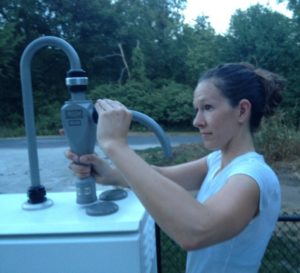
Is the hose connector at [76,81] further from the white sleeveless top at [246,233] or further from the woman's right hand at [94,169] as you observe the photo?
the white sleeveless top at [246,233]

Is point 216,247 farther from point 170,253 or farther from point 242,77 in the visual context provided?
point 170,253

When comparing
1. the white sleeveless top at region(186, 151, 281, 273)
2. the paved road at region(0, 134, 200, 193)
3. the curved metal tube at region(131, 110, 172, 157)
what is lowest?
the paved road at region(0, 134, 200, 193)

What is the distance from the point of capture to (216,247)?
1.16 meters

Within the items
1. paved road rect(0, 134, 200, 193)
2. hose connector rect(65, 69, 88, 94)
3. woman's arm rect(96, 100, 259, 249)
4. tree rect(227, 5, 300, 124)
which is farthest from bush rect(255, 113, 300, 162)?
tree rect(227, 5, 300, 124)

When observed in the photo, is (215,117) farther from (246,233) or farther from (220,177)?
(246,233)

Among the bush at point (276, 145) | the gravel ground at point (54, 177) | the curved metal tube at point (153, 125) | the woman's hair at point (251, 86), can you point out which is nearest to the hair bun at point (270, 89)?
the woman's hair at point (251, 86)

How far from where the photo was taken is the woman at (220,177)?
2.93 ft

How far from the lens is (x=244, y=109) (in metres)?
1.13

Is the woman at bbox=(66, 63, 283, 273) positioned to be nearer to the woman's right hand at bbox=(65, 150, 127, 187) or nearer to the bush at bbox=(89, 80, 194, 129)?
the woman's right hand at bbox=(65, 150, 127, 187)

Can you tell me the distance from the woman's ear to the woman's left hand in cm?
32

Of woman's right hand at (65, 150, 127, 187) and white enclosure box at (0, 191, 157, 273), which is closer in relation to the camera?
white enclosure box at (0, 191, 157, 273)

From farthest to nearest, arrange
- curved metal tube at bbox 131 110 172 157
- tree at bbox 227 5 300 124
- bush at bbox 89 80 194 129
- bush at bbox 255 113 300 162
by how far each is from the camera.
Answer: bush at bbox 89 80 194 129
tree at bbox 227 5 300 124
bush at bbox 255 113 300 162
curved metal tube at bbox 131 110 172 157

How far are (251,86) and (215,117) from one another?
16 cm

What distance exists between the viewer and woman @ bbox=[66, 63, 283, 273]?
0.89 metres
